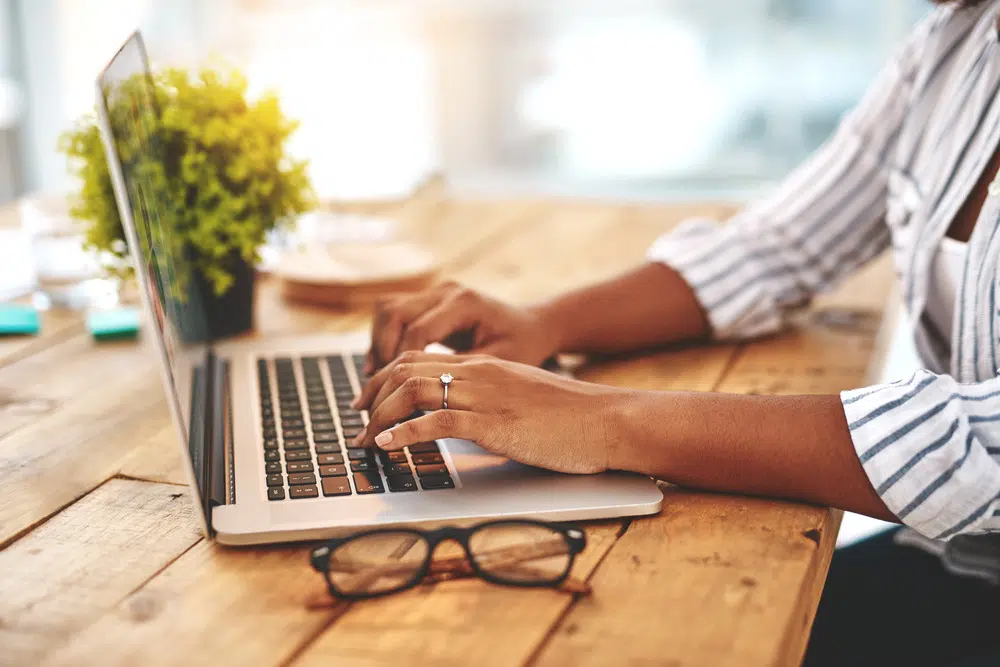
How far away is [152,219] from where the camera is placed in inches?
34.3

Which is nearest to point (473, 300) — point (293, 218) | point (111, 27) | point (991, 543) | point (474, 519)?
point (293, 218)

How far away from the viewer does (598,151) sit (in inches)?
183

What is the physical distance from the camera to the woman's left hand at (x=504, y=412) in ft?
2.60

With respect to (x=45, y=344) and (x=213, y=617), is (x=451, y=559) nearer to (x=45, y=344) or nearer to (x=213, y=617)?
(x=213, y=617)

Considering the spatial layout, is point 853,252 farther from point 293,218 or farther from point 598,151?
point 598,151

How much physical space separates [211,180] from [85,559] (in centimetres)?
53

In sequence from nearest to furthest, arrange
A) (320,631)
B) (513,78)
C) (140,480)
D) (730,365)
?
1. (320,631)
2. (140,480)
3. (730,365)
4. (513,78)

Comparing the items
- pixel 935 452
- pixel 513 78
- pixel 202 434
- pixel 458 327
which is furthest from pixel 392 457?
pixel 513 78

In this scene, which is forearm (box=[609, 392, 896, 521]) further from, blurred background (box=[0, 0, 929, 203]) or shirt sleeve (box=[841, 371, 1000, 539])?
blurred background (box=[0, 0, 929, 203])

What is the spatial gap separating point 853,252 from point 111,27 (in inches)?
142

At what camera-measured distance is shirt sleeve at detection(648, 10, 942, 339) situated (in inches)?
49.4

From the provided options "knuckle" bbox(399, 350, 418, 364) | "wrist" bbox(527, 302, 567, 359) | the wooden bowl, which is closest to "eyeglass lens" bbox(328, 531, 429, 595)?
"knuckle" bbox(399, 350, 418, 364)

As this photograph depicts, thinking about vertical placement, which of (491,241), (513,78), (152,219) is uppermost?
(513,78)

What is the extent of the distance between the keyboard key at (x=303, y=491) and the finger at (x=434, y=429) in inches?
2.3
